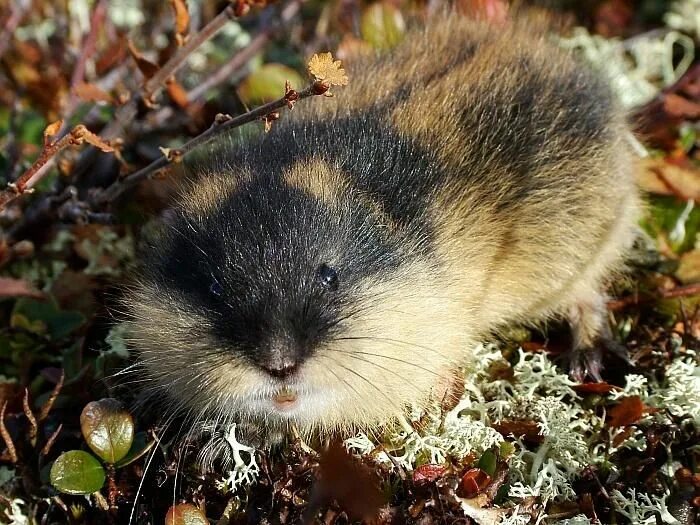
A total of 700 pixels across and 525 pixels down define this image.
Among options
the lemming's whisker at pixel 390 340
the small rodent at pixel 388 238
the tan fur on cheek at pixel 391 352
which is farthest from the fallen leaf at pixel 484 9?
the lemming's whisker at pixel 390 340

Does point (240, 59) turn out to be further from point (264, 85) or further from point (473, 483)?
point (473, 483)

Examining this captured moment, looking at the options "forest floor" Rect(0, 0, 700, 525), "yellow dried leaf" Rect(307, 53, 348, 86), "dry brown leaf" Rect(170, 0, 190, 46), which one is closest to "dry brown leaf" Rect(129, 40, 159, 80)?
"forest floor" Rect(0, 0, 700, 525)

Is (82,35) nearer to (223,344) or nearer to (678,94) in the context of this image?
(223,344)

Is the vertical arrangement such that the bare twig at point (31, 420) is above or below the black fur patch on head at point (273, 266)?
below

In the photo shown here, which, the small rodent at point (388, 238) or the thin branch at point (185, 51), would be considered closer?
the small rodent at point (388, 238)

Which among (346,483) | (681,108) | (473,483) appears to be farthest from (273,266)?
(681,108)

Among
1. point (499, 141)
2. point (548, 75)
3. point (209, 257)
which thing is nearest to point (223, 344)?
point (209, 257)

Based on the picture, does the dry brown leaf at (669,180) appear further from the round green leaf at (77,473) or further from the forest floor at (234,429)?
the round green leaf at (77,473)

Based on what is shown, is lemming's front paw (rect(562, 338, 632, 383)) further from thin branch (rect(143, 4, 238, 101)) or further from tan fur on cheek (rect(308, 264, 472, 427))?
thin branch (rect(143, 4, 238, 101))
